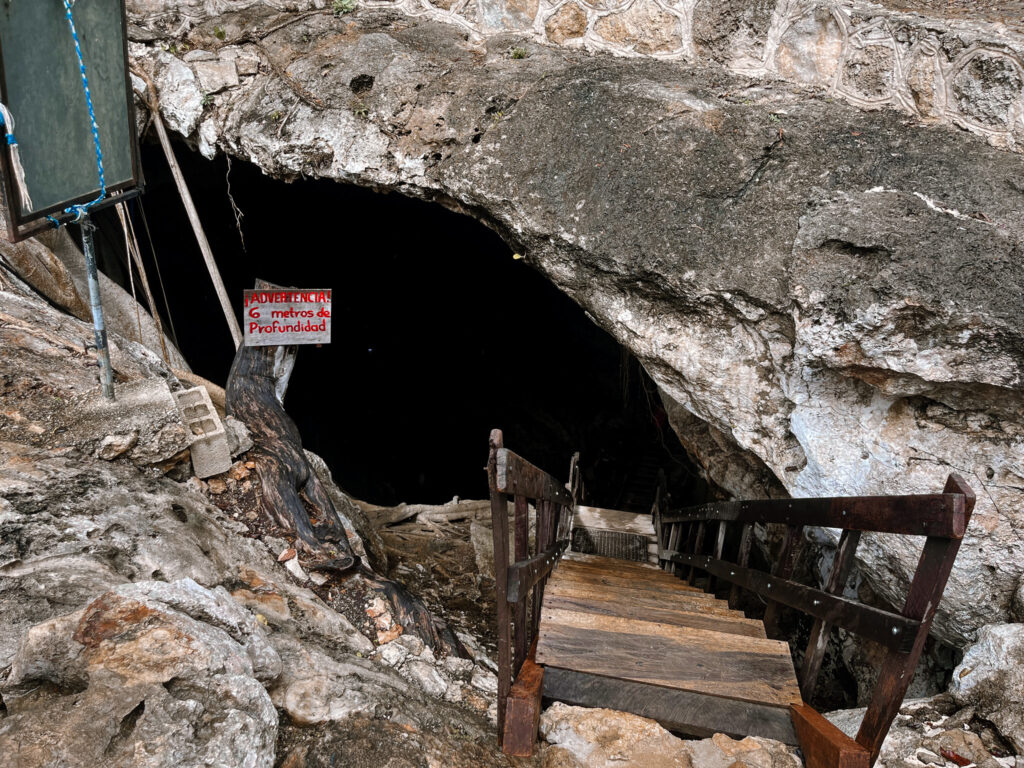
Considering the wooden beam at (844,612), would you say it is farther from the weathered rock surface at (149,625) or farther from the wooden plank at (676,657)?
the weathered rock surface at (149,625)

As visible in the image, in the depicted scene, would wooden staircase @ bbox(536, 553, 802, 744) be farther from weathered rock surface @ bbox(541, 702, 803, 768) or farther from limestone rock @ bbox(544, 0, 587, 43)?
limestone rock @ bbox(544, 0, 587, 43)

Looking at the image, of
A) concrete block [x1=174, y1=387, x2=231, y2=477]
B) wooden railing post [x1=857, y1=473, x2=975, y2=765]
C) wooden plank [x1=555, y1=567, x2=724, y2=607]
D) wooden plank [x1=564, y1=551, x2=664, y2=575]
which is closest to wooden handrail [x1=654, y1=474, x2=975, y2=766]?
wooden railing post [x1=857, y1=473, x2=975, y2=765]

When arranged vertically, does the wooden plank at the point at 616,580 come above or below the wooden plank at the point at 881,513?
below

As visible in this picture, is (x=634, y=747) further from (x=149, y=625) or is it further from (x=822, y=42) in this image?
(x=822, y=42)

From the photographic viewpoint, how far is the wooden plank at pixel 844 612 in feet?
6.48

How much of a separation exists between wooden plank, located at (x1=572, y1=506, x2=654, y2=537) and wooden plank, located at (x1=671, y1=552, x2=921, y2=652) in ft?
13.1

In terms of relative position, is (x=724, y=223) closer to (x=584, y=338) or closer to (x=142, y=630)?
(x=142, y=630)

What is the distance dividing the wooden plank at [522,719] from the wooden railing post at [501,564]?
3cm

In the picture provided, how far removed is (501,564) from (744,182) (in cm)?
291

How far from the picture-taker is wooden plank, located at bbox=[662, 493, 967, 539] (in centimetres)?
186

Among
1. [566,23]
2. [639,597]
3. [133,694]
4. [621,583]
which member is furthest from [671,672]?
[566,23]

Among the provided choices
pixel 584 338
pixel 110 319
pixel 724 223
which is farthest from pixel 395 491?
pixel 724 223

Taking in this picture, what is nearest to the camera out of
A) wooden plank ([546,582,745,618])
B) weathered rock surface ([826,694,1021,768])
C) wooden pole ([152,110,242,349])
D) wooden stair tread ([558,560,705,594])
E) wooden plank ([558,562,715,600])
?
weathered rock surface ([826,694,1021,768])

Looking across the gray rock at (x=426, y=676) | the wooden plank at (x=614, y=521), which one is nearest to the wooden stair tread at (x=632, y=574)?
the gray rock at (x=426, y=676)
